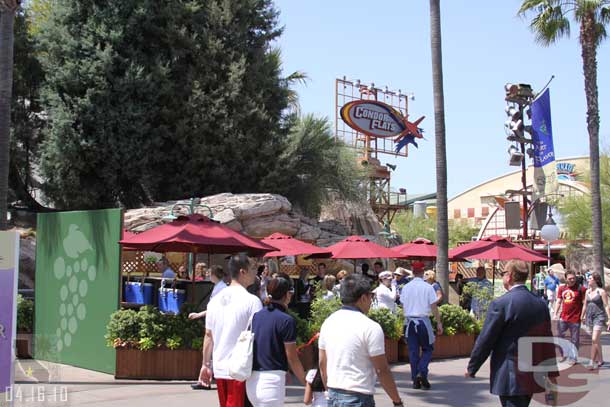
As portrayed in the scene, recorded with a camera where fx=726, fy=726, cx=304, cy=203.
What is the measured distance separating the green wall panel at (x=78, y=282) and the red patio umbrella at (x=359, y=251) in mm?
6978

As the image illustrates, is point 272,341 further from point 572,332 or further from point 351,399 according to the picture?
point 572,332

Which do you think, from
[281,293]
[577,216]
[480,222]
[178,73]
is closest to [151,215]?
[178,73]

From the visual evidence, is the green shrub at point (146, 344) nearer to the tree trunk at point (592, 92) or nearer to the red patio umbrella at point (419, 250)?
the red patio umbrella at point (419, 250)

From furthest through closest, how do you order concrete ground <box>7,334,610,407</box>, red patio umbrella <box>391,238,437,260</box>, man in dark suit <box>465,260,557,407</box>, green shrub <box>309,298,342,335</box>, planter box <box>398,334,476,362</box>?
red patio umbrella <box>391,238,437,260</box> → planter box <box>398,334,476,362</box> → green shrub <box>309,298,342,335</box> → concrete ground <box>7,334,610,407</box> → man in dark suit <box>465,260,557,407</box>

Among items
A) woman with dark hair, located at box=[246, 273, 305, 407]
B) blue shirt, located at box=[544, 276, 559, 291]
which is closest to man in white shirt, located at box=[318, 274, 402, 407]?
woman with dark hair, located at box=[246, 273, 305, 407]

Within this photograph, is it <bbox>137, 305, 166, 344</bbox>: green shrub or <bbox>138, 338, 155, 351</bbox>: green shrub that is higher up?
<bbox>137, 305, 166, 344</bbox>: green shrub

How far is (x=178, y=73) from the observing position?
89.2ft

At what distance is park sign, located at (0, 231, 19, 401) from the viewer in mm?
6273

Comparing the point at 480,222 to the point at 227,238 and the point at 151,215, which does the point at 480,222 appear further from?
the point at 227,238

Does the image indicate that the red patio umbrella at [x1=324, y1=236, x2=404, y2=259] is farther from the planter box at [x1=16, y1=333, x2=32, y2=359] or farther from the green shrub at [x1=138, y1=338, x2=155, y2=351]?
the planter box at [x1=16, y1=333, x2=32, y2=359]

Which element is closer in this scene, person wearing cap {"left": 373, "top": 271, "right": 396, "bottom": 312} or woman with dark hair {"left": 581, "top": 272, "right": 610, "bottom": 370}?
woman with dark hair {"left": 581, "top": 272, "right": 610, "bottom": 370}

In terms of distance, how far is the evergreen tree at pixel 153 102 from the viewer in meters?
25.2

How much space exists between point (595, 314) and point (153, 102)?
17.8m

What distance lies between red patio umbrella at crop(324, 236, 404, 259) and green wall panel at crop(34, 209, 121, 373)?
698cm
